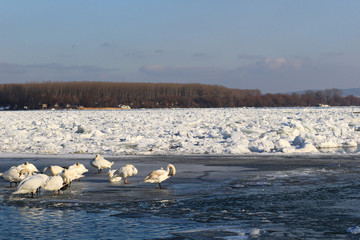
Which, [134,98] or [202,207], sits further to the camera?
[134,98]

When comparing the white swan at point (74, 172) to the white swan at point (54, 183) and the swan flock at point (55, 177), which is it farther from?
the white swan at point (54, 183)

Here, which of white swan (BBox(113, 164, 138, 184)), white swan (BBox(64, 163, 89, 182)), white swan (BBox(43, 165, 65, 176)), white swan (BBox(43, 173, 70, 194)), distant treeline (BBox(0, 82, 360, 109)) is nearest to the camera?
white swan (BBox(43, 173, 70, 194))

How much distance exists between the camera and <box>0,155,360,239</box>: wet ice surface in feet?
18.5

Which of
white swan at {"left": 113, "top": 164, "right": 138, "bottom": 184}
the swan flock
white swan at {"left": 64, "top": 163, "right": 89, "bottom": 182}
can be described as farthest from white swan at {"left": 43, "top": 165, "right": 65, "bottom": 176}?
white swan at {"left": 113, "top": 164, "right": 138, "bottom": 184}

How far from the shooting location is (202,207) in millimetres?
7051

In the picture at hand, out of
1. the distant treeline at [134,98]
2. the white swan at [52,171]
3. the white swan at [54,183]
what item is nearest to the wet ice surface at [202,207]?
the white swan at [54,183]

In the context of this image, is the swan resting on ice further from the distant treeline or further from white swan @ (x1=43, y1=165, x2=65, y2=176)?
the distant treeline

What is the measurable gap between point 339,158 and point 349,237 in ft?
28.1

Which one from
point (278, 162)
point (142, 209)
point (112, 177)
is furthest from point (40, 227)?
point (278, 162)

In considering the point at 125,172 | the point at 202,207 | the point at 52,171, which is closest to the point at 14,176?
the point at 52,171

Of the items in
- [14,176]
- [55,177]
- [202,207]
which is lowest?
[202,207]

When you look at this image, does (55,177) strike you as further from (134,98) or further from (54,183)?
(134,98)

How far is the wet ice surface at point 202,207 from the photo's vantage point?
564cm

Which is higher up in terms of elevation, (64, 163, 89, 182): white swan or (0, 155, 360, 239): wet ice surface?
(64, 163, 89, 182): white swan
